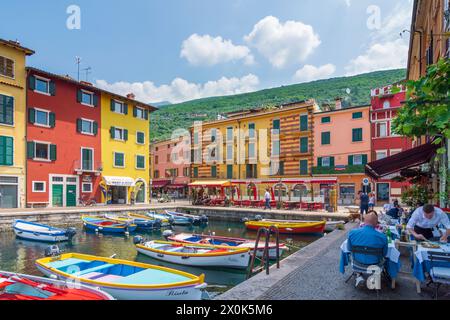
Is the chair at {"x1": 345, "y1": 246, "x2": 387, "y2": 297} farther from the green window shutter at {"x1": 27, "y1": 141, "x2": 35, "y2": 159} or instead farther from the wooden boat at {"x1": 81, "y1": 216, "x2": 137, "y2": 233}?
the green window shutter at {"x1": 27, "y1": 141, "x2": 35, "y2": 159}

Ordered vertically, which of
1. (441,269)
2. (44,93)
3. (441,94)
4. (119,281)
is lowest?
(119,281)

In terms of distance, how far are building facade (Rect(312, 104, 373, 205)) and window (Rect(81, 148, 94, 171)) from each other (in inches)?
945

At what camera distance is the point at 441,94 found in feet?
16.2

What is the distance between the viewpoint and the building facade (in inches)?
1337

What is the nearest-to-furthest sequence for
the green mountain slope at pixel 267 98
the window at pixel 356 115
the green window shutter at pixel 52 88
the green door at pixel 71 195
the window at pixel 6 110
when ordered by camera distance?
the window at pixel 6 110
the green window shutter at pixel 52 88
the green door at pixel 71 195
the window at pixel 356 115
the green mountain slope at pixel 267 98

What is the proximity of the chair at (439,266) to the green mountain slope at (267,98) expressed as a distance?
8482cm

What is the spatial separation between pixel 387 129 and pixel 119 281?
31966 millimetres

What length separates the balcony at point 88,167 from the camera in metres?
30.8

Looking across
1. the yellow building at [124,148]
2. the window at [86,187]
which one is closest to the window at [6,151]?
the window at [86,187]

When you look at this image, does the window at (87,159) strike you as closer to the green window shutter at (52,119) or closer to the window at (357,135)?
the green window shutter at (52,119)

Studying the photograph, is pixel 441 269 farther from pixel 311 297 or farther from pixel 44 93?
pixel 44 93
